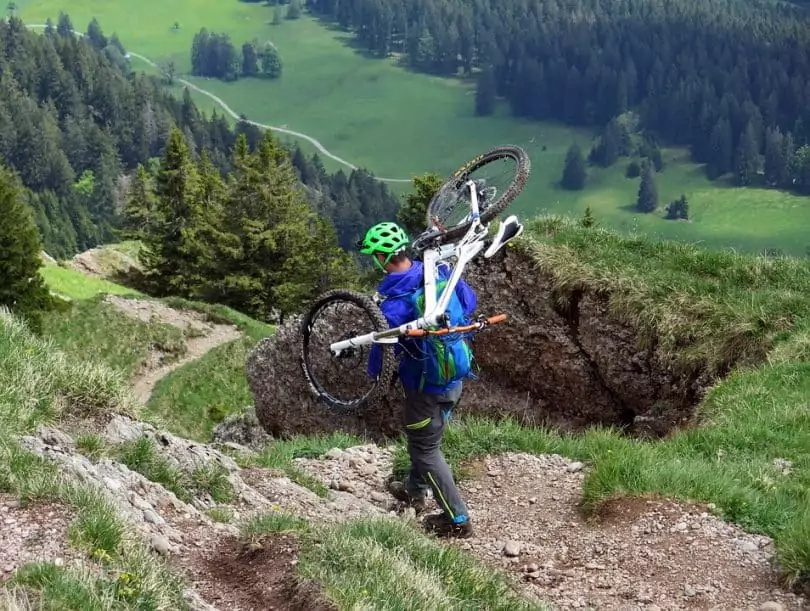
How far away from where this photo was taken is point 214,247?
201 feet

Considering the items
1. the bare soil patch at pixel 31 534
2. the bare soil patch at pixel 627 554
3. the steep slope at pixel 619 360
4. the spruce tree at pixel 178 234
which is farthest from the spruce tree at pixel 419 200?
the bare soil patch at pixel 31 534

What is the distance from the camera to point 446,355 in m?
9.75

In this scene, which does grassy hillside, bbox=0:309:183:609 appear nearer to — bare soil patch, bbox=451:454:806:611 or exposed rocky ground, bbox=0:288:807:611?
exposed rocky ground, bbox=0:288:807:611

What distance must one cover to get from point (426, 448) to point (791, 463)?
457 centimetres

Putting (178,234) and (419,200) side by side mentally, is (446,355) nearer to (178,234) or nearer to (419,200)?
(419,200)

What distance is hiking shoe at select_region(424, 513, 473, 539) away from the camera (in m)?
10.0

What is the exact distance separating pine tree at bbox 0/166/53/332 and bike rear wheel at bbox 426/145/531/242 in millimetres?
24817

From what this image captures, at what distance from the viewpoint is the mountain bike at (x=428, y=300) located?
32.6 feet

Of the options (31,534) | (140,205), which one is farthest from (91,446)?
(140,205)

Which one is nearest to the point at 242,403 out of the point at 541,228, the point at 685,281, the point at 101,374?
the point at 541,228

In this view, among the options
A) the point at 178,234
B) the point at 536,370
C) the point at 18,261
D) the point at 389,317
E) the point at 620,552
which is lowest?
the point at 178,234

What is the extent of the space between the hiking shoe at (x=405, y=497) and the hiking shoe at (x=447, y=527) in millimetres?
688

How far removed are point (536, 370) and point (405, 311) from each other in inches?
331

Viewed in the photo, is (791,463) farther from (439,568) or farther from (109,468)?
(109,468)
